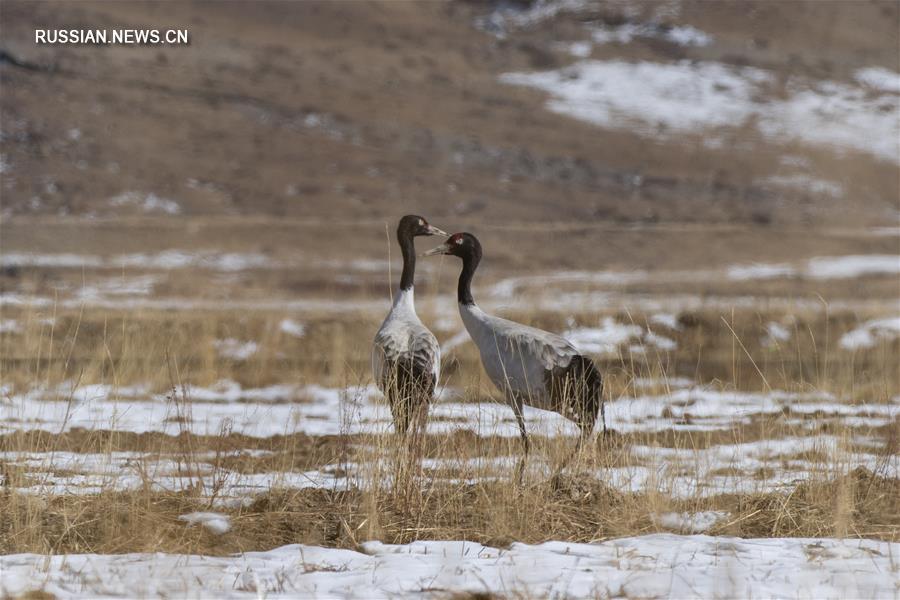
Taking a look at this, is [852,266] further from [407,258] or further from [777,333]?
[407,258]

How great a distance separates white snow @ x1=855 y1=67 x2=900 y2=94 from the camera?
198ft

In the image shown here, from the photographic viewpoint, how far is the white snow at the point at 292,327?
15.9 metres

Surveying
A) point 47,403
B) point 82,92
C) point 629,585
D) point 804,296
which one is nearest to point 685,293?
point 804,296

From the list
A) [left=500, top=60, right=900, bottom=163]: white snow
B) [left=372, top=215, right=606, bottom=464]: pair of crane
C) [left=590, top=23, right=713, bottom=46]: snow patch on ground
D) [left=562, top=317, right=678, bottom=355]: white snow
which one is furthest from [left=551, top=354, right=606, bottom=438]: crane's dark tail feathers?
[left=590, top=23, right=713, bottom=46]: snow patch on ground

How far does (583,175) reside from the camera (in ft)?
172

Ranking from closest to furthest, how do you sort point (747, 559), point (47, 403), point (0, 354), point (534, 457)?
point (747, 559) → point (534, 457) → point (47, 403) → point (0, 354)

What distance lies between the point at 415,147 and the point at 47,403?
44.1 metres

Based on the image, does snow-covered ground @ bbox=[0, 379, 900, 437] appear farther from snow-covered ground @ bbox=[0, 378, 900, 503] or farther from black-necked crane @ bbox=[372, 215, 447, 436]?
black-necked crane @ bbox=[372, 215, 447, 436]

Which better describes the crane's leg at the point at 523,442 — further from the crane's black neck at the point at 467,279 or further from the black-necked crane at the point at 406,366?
the crane's black neck at the point at 467,279

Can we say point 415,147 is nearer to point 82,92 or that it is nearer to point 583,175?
point 583,175

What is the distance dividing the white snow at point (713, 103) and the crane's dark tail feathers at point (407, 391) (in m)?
51.2

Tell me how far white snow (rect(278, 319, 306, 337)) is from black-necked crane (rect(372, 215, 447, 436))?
822 cm

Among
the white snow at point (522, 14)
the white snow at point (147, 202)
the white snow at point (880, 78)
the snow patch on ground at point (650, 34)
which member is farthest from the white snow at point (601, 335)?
the white snow at point (880, 78)

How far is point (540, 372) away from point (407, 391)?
763 millimetres
